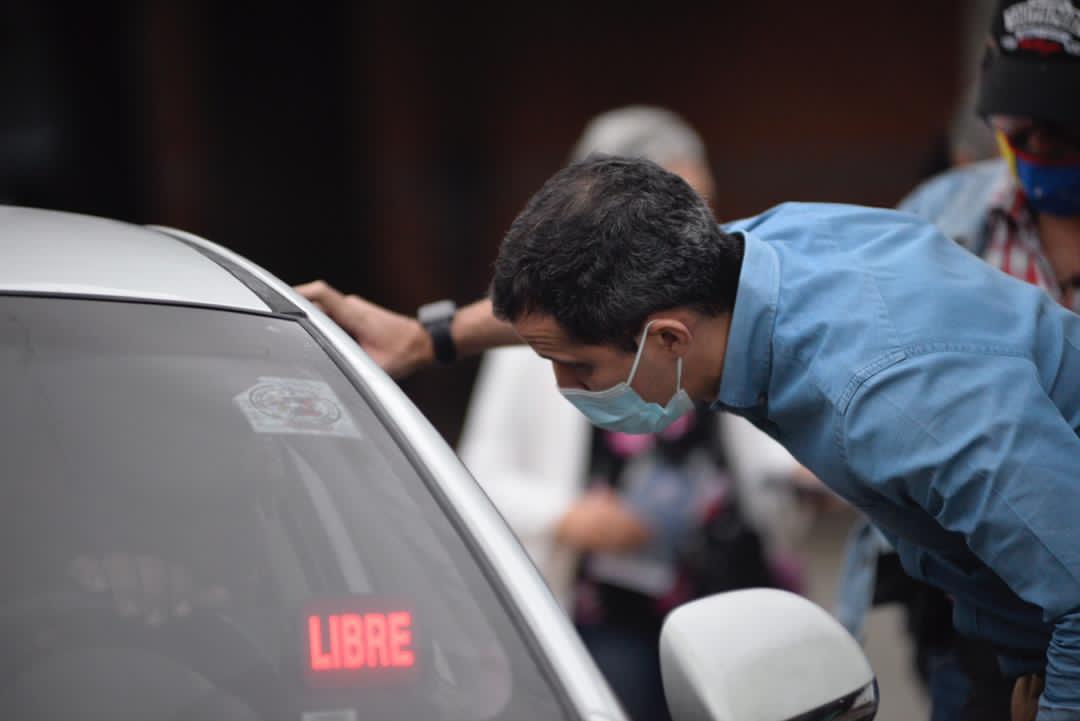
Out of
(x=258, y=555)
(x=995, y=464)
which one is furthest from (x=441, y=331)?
(x=995, y=464)

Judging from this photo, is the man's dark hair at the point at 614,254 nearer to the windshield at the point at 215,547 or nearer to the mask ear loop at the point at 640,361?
the mask ear loop at the point at 640,361

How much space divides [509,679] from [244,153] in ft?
26.5

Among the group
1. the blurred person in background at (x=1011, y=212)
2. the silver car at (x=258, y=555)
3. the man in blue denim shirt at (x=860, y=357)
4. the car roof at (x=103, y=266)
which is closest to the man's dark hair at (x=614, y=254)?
the man in blue denim shirt at (x=860, y=357)

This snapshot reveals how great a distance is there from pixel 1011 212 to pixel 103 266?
181 cm

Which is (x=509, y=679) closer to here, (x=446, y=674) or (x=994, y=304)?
(x=446, y=674)

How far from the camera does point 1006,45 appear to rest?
7.70ft

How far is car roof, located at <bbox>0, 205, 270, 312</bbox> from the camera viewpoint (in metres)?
1.66

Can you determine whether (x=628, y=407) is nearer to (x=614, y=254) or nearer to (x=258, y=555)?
(x=614, y=254)

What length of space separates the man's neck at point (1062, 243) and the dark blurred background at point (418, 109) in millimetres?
4483

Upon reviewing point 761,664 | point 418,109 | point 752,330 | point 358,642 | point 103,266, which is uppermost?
point 103,266

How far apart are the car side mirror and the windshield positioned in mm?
277

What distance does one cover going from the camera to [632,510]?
278 centimetres

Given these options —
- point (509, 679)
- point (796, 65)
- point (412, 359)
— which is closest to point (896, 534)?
point (509, 679)

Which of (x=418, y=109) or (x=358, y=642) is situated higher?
(x=358, y=642)
